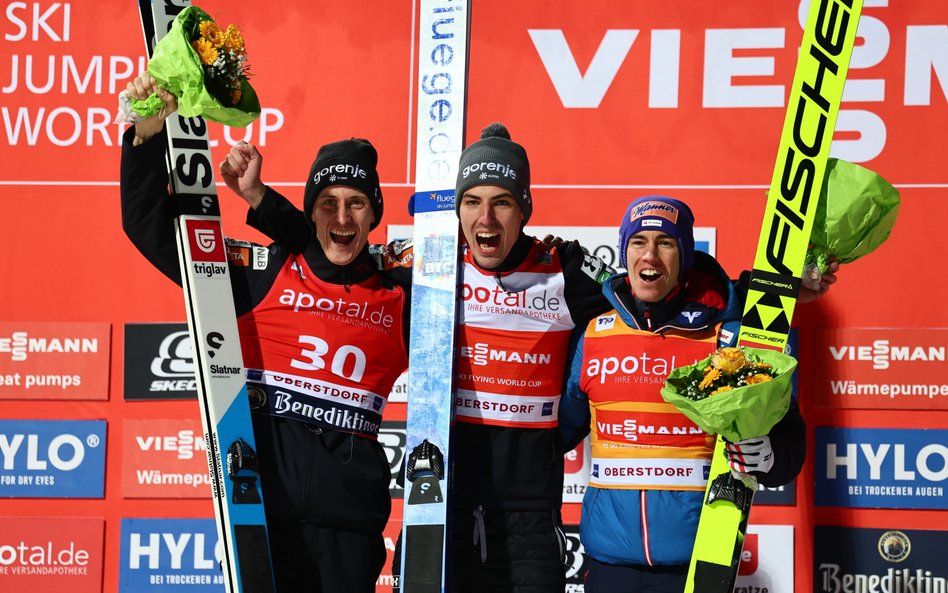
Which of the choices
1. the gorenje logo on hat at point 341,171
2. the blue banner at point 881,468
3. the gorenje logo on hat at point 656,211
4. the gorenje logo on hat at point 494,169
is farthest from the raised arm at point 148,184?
the blue banner at point 881,468

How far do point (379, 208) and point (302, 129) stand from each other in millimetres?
1247

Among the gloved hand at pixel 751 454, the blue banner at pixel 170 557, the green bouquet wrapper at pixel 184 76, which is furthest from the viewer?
the blue banner at pixel 170 557

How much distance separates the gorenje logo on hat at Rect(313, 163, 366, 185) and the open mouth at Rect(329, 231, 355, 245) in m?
0.15

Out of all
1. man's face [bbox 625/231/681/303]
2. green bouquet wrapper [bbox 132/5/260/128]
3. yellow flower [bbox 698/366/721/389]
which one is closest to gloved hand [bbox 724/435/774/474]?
yellow flower [bbox 698/366/721/389]

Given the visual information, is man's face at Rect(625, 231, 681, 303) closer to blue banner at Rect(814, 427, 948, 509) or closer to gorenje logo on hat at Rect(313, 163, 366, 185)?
gorenje logo on hat at Rect(313, 163, 366, 185)

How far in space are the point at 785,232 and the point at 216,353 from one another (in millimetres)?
1607

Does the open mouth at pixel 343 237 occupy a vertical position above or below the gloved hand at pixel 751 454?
above

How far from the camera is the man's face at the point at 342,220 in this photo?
302 cm

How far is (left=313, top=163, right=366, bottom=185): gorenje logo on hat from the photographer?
9.89 feet

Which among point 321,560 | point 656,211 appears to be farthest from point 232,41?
point 321,560

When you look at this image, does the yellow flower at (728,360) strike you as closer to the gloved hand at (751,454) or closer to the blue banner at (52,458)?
the gloved hand at (751,454)

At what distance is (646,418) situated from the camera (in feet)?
9.23

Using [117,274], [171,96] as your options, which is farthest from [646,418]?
[117,274]

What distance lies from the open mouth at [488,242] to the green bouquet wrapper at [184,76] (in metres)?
0.76
